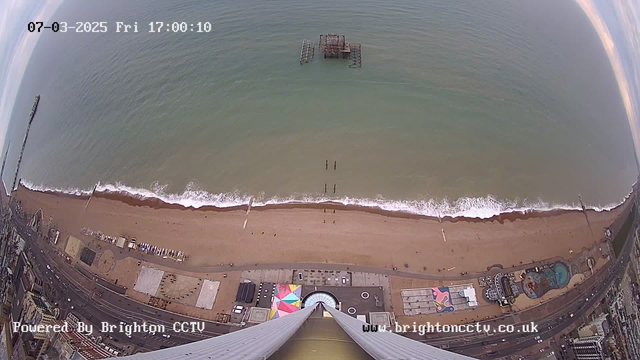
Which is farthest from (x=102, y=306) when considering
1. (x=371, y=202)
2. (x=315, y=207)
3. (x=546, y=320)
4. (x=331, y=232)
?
(x=546, y=320)

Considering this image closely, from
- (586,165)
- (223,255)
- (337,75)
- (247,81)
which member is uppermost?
(337,75)

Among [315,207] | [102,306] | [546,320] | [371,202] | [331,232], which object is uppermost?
[371,202]

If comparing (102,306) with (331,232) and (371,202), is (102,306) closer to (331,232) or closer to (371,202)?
(331,232)

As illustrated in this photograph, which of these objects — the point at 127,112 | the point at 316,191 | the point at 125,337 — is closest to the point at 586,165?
the point at 316,191

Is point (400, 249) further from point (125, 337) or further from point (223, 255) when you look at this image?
point (125, 337)

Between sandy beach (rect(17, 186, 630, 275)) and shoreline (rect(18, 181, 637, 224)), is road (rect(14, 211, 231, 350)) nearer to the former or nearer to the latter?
sandy beach (rect(17, 186, 630, 275))
